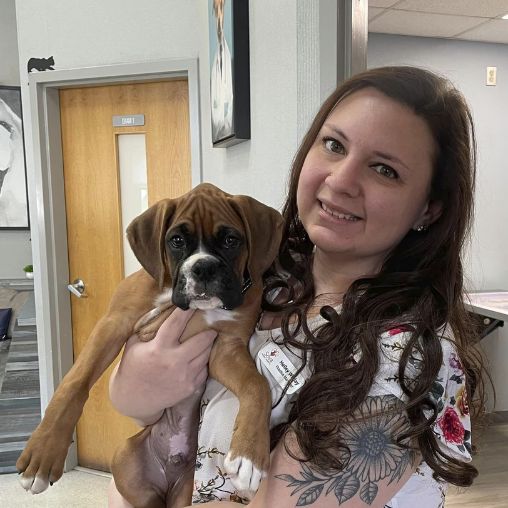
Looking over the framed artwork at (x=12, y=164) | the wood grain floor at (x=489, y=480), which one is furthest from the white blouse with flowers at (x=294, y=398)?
the framed artwork at (x=12, y=164)

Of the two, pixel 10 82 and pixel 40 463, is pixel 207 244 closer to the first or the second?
pixel 40 463

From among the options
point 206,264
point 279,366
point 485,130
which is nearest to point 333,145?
point 206,264

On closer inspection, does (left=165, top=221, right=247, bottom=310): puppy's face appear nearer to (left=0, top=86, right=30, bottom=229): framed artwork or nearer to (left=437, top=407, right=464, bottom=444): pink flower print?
(left=437, top=407, right=464, bottom=444): pink flower print

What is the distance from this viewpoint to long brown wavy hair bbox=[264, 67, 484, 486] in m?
0.90

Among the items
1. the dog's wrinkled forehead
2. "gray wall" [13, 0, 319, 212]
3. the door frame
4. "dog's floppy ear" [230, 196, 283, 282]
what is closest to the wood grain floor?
"gray wall" [13, 0, 319, 212]

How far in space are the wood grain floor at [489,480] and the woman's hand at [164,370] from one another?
2.15 metres

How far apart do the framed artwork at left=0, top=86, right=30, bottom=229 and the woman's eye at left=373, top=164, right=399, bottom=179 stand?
537cm

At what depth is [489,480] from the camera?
133 inches

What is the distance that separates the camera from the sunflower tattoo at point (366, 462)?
0.88 metres

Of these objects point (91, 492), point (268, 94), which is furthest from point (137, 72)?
point (91, 492)

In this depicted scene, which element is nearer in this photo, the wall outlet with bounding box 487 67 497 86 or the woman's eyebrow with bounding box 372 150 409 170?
the woman's eyebrow with bounding box 372 150 409 170

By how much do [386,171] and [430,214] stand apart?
17 cm

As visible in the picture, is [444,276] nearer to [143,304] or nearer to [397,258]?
[397,258]

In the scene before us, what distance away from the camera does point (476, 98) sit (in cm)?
412
